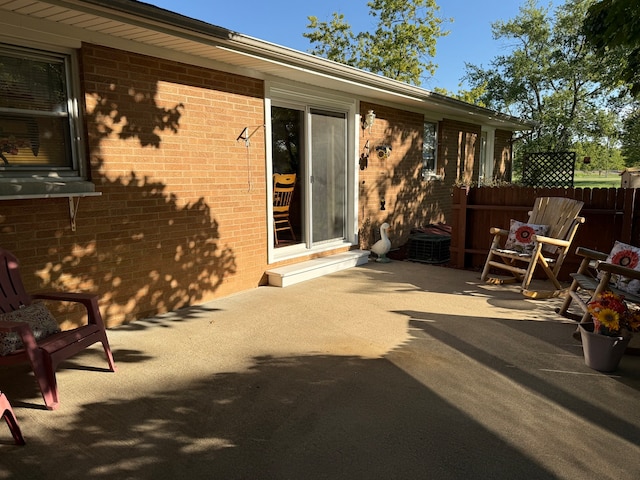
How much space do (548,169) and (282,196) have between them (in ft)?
Answer: 28.8

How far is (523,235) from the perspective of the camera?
5816 mm

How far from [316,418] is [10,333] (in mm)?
1929

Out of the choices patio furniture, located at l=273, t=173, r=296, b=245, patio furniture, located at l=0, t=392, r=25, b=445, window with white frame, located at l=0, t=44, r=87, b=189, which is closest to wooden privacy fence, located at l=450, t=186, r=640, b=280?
patio furniture, located at l=273, t=173, r=296, b=245

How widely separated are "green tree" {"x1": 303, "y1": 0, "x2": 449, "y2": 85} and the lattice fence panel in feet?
45.5

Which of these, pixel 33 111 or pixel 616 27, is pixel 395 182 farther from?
pixel 33 111

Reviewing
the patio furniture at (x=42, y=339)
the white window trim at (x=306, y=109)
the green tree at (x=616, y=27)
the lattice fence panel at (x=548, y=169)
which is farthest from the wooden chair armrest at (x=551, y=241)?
the lattice fence panel at (x=548, y=169)

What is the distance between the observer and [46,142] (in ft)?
12.7

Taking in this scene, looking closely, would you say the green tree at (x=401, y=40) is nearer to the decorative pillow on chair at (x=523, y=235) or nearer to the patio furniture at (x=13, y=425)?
the decorative pillow on chair at (x=523, y=235)

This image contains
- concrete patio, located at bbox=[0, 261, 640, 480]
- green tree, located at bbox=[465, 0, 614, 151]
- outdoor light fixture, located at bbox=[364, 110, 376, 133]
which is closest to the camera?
concrete patio, located at bbox=[0, 261, 640, 480]

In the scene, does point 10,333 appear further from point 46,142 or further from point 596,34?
point 596,34

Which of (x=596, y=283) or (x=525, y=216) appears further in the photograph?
(x=525, y=216)

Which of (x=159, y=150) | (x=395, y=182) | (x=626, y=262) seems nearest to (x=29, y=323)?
(x=159, y=150)

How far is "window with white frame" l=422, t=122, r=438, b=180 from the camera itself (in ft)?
31.6

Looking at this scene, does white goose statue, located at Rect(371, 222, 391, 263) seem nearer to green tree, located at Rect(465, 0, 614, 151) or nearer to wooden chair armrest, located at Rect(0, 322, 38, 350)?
wooden chair armrest, located at Rect(0, 322, 38, 350)
